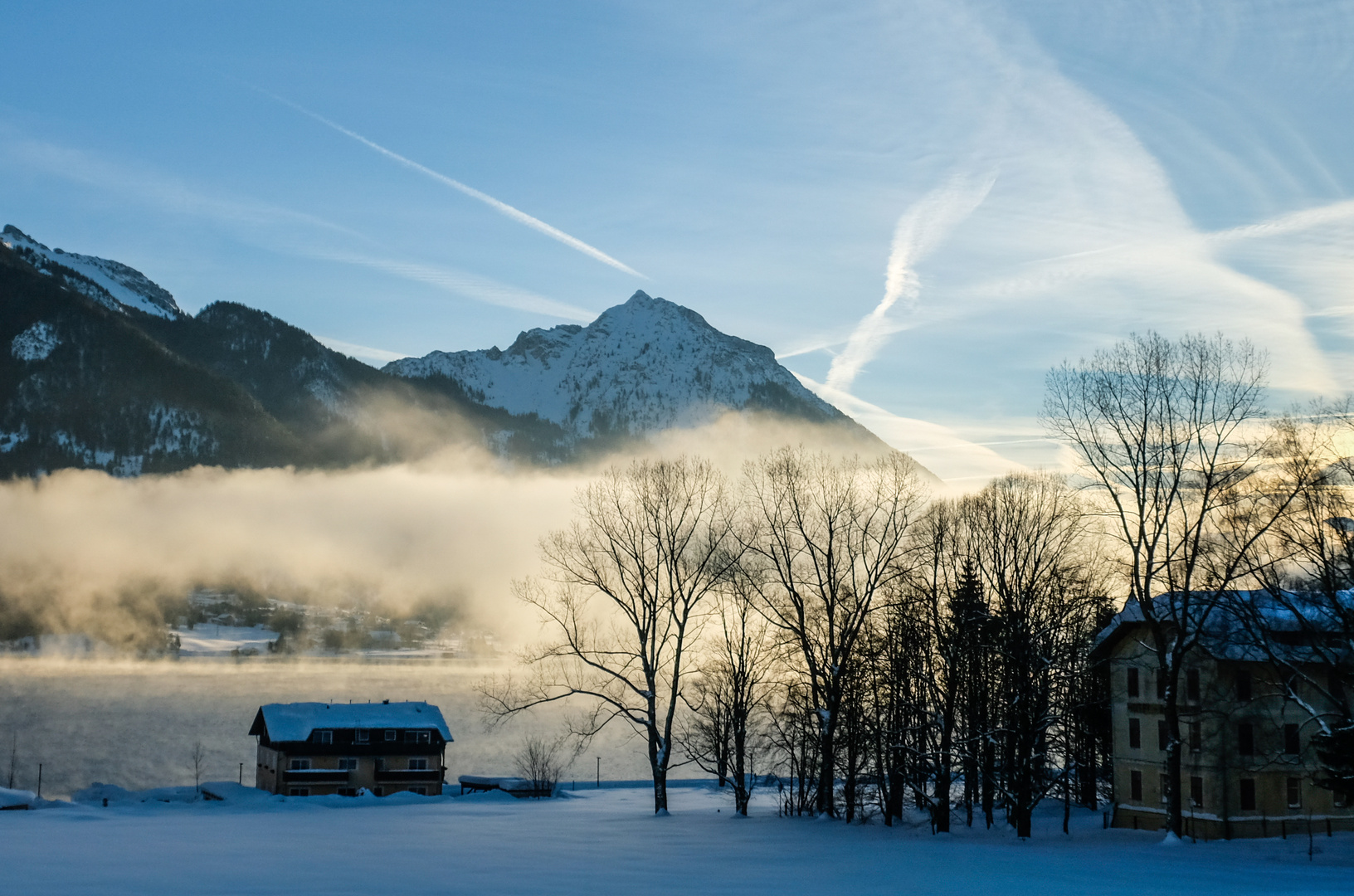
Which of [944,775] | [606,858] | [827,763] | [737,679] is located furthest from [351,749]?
[606,858]

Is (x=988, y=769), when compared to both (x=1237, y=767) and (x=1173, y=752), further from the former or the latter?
(x=1237, y=767)

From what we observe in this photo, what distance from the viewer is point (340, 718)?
75.8m

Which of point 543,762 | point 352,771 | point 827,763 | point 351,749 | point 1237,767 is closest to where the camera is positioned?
point 827,763

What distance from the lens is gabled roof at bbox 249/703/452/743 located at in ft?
245

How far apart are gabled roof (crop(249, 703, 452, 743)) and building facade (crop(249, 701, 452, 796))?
2.4 inches

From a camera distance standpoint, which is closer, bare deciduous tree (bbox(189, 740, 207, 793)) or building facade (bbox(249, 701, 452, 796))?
building facade (bbox(249, 701, 452, 796))

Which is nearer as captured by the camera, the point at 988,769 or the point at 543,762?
the point at 988,769

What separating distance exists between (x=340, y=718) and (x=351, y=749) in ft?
8.15

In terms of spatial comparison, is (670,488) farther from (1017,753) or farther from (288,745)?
(288,745)

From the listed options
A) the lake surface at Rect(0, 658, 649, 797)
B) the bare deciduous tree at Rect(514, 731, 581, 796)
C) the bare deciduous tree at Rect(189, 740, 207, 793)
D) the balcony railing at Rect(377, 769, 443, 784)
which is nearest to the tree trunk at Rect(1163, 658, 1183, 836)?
the bare deciduous tree at Rect(514, 731, 581, 796)

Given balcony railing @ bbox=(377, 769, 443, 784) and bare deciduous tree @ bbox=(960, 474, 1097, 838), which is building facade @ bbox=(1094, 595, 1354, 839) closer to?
bare deciduous tree @ bbox=(960, 474, 1097, 838)

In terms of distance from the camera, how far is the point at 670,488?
139ft

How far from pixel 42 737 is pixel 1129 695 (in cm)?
14631

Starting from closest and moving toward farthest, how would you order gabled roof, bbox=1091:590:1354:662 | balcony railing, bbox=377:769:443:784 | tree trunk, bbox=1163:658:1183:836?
gabled roof, bbox=1091:590:1354:662
tree trunk, bbox=1163:658:1183:836
balcony railing, bbox=377:769:443:784
